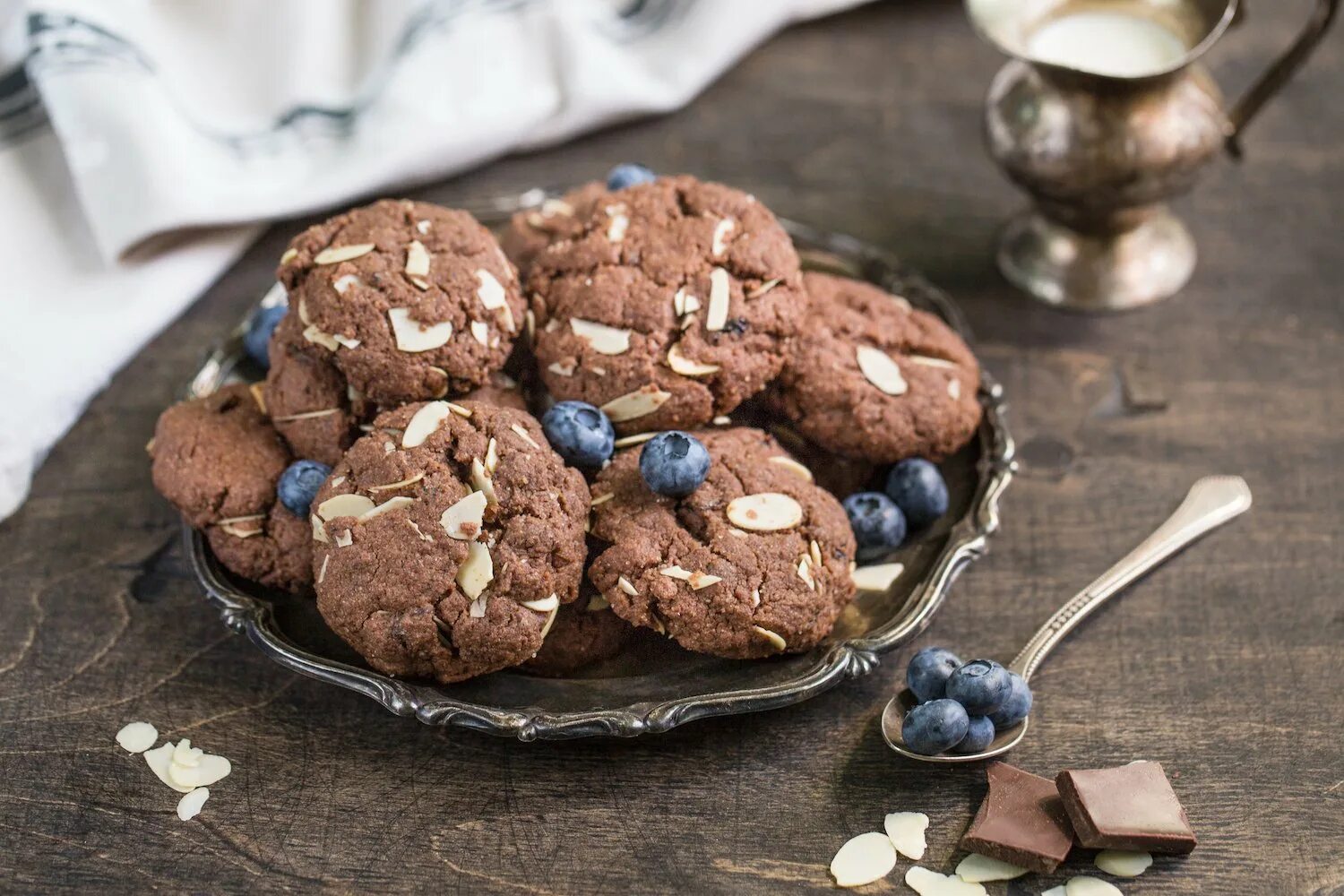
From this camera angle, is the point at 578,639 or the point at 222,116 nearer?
the point at 578,639

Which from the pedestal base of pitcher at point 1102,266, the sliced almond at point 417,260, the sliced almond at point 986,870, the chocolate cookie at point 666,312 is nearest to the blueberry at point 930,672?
the sliced almond at point 986,870

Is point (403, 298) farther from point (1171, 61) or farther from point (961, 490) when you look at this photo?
point (1171, 61)

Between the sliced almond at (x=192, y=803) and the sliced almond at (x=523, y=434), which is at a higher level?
the sliced almond at (x=523, y=434)

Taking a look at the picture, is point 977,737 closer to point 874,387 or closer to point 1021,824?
point 1021,824

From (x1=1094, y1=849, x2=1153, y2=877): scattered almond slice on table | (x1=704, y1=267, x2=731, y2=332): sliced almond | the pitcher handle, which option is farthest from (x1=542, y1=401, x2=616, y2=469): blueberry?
the pitcher handle

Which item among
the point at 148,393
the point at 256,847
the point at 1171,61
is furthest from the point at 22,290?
the point at 1171,61

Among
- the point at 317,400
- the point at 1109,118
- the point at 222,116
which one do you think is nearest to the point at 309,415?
the point at 317,400

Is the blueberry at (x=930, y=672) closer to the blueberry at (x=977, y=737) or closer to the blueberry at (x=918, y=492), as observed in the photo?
the blueberry at (x=977, y=737)
